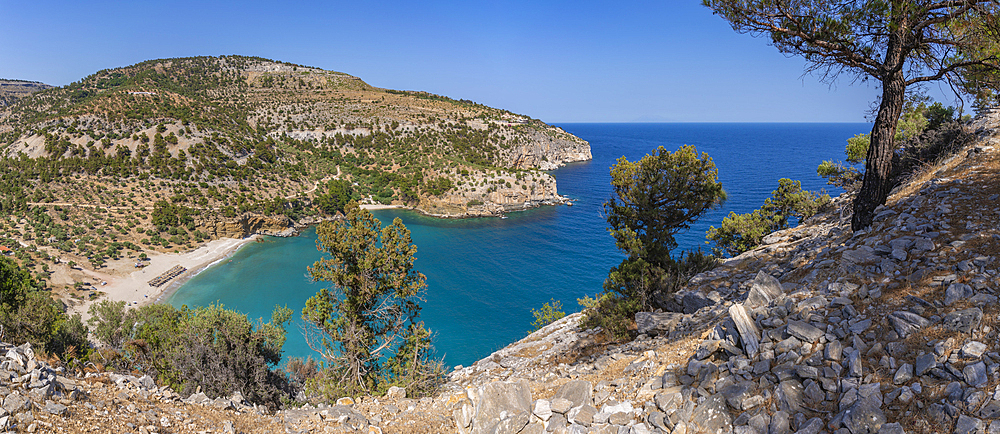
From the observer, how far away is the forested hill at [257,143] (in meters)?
59.9

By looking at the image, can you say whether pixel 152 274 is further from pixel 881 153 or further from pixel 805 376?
pixel 881 153

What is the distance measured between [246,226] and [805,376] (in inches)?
2731

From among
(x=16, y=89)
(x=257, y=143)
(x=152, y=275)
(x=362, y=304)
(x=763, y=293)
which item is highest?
(x=16, y=89)

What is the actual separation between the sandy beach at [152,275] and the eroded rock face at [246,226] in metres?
2.14

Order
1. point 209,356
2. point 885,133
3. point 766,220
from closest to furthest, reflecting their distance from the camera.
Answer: point 885,133
point 209,356
point 766,220

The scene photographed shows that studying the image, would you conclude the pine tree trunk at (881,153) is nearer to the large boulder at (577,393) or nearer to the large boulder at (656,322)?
the large boulder at (656,322)

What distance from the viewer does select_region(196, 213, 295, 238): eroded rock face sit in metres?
58.2

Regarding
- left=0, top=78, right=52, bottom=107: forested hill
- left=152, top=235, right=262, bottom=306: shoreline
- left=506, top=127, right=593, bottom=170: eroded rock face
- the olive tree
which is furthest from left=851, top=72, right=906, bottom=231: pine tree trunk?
left=0, top=78, right=52, bottom=107: forested hill

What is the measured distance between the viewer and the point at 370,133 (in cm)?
9975

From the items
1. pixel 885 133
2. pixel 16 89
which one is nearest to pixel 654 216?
pixel 885 133

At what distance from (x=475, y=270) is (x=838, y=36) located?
4457cm

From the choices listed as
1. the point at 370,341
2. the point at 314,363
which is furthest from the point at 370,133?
the point at 370,341

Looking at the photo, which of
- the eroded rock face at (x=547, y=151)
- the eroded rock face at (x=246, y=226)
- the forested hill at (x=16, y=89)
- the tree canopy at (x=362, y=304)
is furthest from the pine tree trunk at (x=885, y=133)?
the forested hill at (x=16, y=89)

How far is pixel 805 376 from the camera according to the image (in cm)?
589
